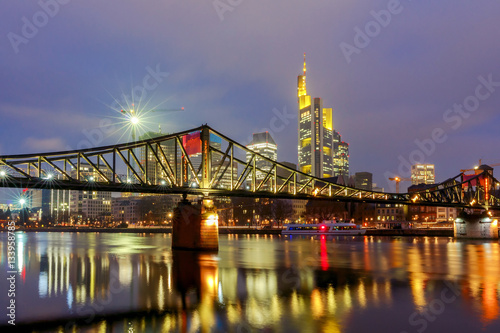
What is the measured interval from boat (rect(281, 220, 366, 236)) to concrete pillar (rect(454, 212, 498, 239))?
86.4 feet

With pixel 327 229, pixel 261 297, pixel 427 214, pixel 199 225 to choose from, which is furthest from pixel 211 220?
pixel 427 214

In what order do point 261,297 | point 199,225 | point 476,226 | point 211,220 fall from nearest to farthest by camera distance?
point 261,297 < point 211,220 < point 199,225 < point 476,226

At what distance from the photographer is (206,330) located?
19.4 metres

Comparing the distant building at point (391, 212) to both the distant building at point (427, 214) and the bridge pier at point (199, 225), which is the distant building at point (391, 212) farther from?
the bridge pier at point (199, 225)

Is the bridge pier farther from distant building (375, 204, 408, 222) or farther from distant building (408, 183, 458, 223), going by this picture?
distant building (408, 183, 458, 223)

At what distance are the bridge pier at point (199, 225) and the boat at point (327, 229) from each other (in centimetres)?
7583

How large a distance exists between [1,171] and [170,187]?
67.0ft

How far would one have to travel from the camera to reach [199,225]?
204ft

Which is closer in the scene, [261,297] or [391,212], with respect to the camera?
[261,297]

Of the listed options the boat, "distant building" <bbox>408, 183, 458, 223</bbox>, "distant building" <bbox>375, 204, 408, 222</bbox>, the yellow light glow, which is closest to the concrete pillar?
the boat

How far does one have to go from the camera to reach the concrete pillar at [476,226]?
372ft

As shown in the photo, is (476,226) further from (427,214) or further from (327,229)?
(427,214)

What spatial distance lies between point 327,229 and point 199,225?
80195mm

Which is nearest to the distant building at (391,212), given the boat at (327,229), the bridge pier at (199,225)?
the boat at (327,229)
